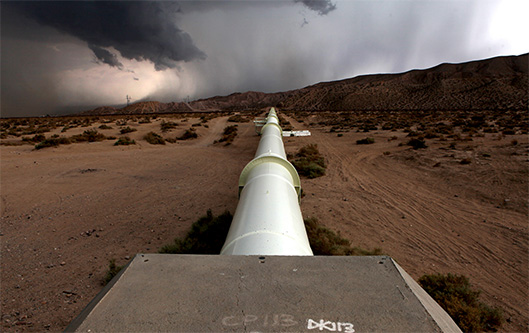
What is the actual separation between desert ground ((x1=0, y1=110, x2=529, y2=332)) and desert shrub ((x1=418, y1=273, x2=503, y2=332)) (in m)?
0.20

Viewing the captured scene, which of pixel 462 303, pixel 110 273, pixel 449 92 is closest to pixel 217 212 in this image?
pixel 110 273

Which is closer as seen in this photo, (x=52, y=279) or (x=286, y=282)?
(x=286, y=282)

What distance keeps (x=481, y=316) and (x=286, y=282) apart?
3.59m

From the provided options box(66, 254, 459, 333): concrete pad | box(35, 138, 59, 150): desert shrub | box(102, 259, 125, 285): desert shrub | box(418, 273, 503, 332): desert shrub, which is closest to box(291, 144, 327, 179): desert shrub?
box(418, 273, 503, 332): desert shrub

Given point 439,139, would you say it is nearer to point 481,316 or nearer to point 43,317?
point 481,316

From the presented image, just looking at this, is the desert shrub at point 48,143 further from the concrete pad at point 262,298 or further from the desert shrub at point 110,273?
the concrete pad at point 262,298

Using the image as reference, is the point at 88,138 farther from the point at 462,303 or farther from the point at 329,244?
the point at 462,303

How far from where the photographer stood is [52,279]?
4.02m

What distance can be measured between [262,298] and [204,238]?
3.92m

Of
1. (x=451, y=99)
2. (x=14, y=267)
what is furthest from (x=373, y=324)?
(x=451, y=99)

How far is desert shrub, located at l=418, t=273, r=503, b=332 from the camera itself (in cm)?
328

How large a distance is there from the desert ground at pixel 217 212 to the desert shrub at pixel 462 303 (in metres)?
0.20

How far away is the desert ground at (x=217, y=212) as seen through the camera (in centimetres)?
400

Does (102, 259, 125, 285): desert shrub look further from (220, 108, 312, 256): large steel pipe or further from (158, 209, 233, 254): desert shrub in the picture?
(220, 108, 312, 256): large steel pipe
